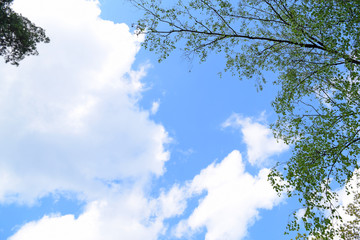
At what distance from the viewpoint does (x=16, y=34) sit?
15.2 m

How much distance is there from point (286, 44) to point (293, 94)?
2235 mm

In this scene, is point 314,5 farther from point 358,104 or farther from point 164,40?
point 164,40

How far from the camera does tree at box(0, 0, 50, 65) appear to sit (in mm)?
14523

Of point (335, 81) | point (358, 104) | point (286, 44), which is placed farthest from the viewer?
point (286, 44)

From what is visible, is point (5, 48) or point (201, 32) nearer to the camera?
point (201, 32)

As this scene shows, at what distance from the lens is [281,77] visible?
12422 mm

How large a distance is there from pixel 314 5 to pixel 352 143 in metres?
5.15

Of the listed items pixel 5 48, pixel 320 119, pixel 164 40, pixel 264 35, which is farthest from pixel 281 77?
pixel 5 48

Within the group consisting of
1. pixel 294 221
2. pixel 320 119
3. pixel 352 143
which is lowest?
pixel 294 221

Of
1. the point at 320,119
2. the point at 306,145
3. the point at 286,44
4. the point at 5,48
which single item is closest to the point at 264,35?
the point at 286,44

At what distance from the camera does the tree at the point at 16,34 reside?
1452 centimetres

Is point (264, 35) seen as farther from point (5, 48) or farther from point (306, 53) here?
point (5, 48)

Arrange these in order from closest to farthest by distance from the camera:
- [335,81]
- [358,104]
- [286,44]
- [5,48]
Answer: [358,104]
[335,81]
[286,44]
[5,48]

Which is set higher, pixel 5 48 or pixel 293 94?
pixel 5 48
